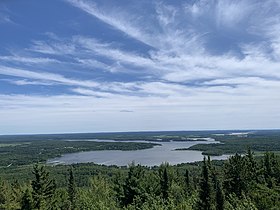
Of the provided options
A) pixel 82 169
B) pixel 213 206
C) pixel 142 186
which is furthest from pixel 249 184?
pixel 82 169

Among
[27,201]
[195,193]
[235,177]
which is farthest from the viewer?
[195,193]

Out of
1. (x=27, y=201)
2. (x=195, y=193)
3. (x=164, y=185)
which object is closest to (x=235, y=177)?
(x=195, y=193)

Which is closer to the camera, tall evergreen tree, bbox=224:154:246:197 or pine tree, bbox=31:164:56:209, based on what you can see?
pine tree, bbox=31:164:56:209

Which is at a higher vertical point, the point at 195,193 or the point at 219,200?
the point at 219,200

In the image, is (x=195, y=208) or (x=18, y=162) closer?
(x=195, y=208)

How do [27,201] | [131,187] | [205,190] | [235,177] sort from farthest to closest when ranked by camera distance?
[235,177], [131,187], [27,201], [205,190]

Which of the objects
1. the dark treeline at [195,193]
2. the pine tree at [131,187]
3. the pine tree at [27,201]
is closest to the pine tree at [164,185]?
the dark treeline at [195,193]

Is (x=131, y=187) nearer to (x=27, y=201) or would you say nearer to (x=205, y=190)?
(x=205, y=190)

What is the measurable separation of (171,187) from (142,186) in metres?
5.75

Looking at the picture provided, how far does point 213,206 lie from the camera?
2512 cm

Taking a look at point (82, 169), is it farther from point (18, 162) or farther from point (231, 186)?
point (231, 186)

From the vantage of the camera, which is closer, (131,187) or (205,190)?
(205,190)

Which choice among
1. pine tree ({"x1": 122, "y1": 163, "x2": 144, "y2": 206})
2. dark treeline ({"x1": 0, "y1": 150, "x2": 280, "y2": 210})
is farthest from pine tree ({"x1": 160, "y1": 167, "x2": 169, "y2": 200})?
pine tree ({"x1": 122, "y1": 163, "x2": 144, "y2": 206})

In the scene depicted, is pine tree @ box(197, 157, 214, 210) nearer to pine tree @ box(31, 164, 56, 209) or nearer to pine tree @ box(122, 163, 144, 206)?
pine tree @ box(122, 163, 144, 206)
